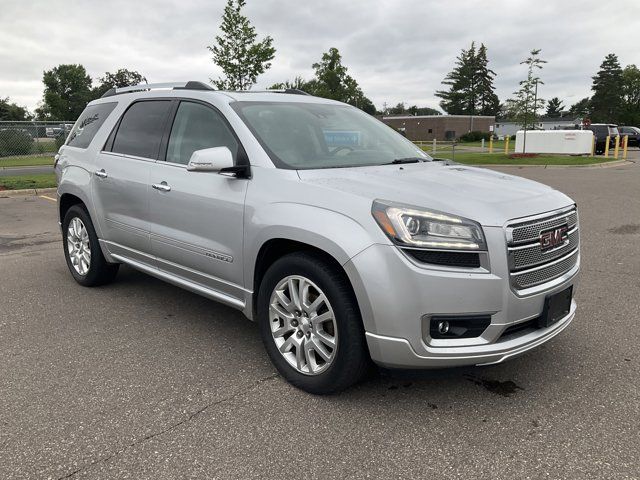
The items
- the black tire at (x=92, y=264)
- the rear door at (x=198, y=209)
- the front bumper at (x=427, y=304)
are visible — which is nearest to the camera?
the front bumper at (x=427, y=304)

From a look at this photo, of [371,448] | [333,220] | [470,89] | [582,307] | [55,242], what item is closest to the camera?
[371,448]

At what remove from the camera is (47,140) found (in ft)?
71.4

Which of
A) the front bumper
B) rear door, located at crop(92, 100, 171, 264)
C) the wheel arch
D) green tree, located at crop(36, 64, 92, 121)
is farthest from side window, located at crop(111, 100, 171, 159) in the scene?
green tree, located at crop(36, 64, 92, 121)

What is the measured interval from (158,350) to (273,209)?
1.44 metres

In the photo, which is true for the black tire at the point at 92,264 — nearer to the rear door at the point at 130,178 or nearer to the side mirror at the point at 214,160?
the rear door at the point at 130,178

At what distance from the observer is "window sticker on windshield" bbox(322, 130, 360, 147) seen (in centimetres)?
386

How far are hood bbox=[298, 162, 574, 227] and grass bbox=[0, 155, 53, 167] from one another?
66.8ft

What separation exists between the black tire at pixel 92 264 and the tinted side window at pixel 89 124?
2.12ft

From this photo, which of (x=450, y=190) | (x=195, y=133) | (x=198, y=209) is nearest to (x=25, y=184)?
(x=195, y=133)

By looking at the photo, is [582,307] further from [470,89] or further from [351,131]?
[470,89]

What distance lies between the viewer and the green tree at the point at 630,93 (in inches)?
3359

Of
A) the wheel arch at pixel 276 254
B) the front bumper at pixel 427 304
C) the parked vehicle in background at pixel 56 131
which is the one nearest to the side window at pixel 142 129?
the wheel arch at pixel 276 254

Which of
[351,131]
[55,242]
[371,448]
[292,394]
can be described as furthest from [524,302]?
[55,242]

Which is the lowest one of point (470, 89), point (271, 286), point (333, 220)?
point (271, 286)
